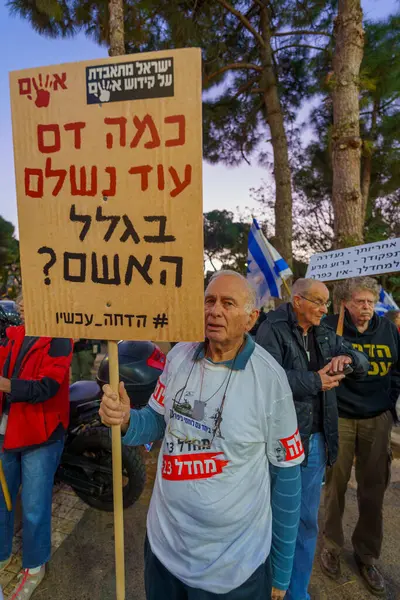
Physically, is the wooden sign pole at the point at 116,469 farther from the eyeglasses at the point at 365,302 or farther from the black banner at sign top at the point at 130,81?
the eyeglasses at the point at 365,302

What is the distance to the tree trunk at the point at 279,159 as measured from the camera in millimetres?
7812

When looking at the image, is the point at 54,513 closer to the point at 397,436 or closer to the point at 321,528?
the point at 321,528

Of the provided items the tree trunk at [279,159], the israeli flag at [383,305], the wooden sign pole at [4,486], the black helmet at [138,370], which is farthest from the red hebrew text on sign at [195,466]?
the tree trunk at [279,159]

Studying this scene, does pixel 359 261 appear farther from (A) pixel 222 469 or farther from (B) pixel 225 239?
(B) pixel 225 239

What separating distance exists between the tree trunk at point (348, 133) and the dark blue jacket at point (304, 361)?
234 centimetres

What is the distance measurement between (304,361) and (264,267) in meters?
2.13

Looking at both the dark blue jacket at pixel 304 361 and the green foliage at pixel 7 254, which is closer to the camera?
the dark blue jacket at pixel 304 361

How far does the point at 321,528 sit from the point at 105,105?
298cm

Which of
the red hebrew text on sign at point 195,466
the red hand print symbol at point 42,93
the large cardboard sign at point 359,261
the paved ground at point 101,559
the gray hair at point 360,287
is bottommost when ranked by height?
the paved ground at point 101,559

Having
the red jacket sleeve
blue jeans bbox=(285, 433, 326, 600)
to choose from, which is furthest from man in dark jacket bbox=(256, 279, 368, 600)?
the red jacket sleeve

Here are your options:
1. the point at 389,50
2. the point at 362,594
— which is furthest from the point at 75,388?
the point at 389,50

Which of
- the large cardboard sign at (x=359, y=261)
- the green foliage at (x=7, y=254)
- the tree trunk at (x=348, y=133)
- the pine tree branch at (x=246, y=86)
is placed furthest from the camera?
the green foliage at (x=7, y=254)

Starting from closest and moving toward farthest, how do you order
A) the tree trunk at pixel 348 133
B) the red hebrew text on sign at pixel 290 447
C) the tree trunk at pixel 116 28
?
the red hebrew text on sign at pixel 290 447, the tree trunk at pixel 348 133, the tree trunk at pixel 116 28

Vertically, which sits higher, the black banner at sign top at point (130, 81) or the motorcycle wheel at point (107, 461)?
the black banner at sign top at point (130, 81)
